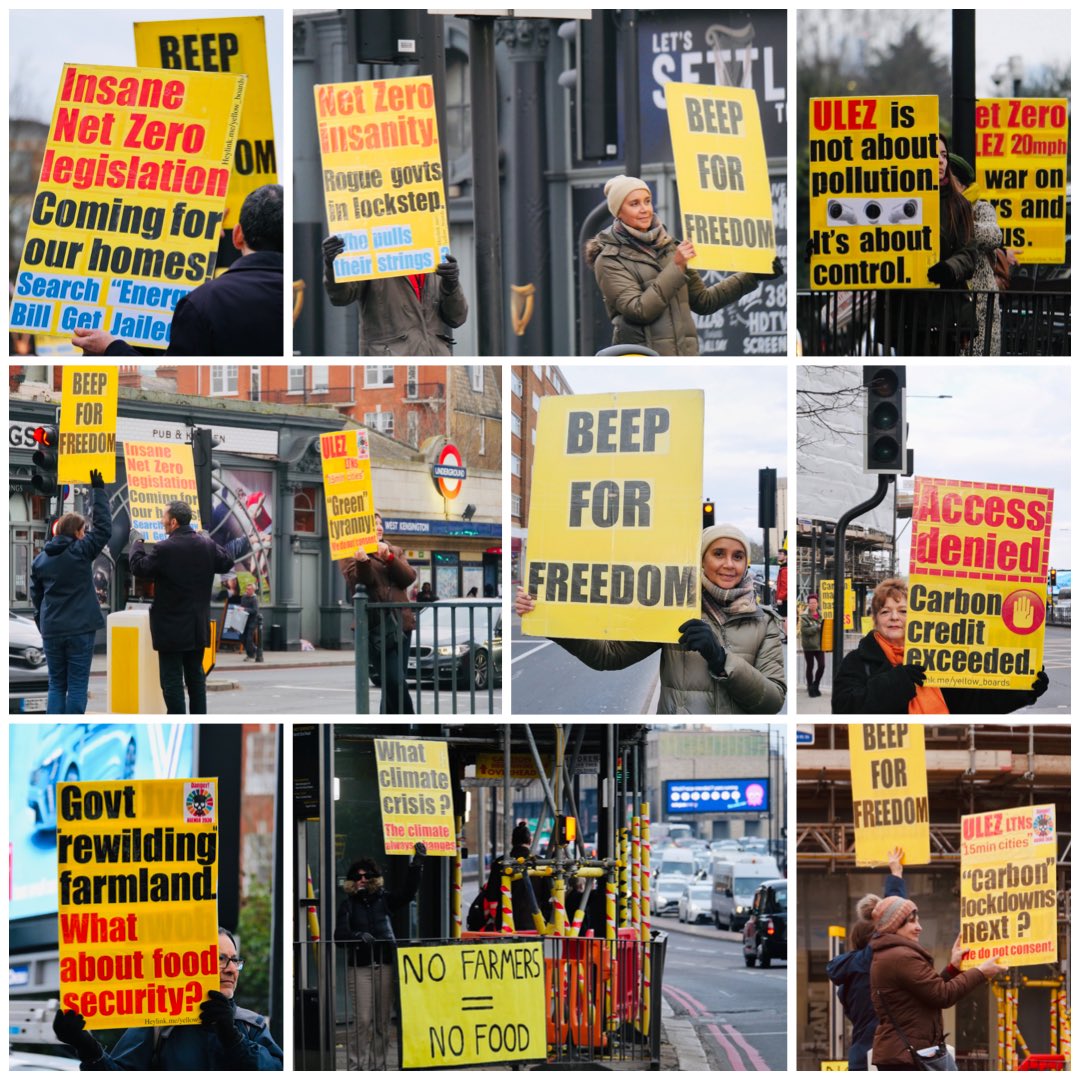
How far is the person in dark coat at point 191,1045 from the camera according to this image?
8.53 meters

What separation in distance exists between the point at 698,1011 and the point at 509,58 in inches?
282

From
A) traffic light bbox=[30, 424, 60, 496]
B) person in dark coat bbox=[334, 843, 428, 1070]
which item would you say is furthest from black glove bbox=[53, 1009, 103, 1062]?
traffic light bbox=[30, 424, 60, 496]

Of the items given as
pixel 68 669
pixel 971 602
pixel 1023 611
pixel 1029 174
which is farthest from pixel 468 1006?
pixel 1029 174

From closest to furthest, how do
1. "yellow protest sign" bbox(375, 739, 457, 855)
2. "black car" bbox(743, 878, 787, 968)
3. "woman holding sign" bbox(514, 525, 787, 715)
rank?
"woman holding sign" bbox(514, 525, 787, 715) < "yellow protest sign" bbox(375, 739, 457, 855) < "black car" bbox(743, 878, 787, 968)

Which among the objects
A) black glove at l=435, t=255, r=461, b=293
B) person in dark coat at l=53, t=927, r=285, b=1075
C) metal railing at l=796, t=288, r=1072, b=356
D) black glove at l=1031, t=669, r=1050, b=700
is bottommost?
person in dark coat at l=53, t=927, r=285, b=1075

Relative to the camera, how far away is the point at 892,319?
9047 mm

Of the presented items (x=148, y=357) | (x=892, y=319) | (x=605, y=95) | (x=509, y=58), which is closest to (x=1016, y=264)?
(x=892, y=319)

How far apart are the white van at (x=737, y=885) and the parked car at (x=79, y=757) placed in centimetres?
351

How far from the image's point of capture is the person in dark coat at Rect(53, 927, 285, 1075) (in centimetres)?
853

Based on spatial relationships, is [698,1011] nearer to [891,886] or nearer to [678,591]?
[891,886]

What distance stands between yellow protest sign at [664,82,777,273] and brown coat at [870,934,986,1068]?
3.36 meters

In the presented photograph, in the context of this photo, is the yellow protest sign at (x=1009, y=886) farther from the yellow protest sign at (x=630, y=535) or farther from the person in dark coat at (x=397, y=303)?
the person in dark coat at (x=397, y=303)

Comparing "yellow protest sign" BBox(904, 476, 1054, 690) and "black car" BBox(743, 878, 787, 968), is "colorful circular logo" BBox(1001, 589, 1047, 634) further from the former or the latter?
"black car" BBox(743, 878, 787, 968)

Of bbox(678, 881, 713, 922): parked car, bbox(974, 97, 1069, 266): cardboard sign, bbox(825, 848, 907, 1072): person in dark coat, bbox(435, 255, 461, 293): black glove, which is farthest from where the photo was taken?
bbox(678, 881, 713, 922): parked car
